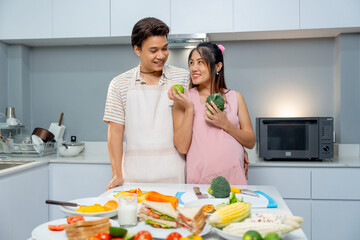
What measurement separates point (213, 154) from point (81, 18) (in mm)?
1787

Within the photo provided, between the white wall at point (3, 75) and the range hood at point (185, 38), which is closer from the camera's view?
the range hood at point (185, 38)

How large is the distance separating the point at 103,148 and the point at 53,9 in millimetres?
1222

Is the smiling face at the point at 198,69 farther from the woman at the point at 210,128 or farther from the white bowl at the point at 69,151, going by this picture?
the white bowl at the point at 69,151

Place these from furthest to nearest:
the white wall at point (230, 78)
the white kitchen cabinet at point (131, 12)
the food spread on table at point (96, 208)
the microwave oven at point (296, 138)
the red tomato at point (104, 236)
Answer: the white wall at point (230, 78) < the white kitchen cabinet at point (131, 12) < the microwave oven at point (296, 138) < the food spread on table at point (96, 208) < the red tomato at point (104, 236)

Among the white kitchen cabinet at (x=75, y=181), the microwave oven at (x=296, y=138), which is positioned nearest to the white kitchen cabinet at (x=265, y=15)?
the microwave oven at (x=296, y=138)

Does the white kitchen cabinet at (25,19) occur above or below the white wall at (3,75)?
above

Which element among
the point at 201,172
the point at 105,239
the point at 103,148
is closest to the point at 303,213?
the point at 201,172

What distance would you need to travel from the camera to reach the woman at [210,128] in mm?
1711

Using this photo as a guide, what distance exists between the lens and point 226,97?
1818mm

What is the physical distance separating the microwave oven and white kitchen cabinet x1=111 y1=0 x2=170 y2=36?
3.63 ft

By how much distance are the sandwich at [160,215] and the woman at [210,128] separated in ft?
2.26

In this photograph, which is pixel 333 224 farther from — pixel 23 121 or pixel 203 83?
pixel 23 121

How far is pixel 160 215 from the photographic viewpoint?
3.42 feet

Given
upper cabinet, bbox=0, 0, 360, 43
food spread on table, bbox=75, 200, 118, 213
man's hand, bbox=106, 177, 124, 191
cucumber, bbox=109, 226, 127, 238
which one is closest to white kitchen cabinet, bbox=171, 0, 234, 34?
upper cabinet, bbox=0, 0, 360, 43
